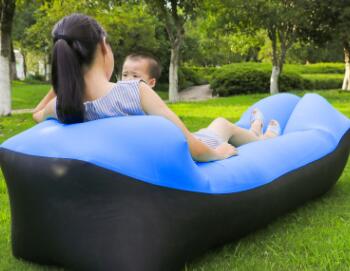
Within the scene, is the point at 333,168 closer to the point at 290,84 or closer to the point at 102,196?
the point at 102,196

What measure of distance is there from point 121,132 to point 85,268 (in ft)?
2.24

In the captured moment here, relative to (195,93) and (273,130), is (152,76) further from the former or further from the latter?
(195,93)

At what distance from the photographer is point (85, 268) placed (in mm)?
2510

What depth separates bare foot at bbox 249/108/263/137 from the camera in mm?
4544

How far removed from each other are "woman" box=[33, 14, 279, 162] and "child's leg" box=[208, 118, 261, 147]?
84cm

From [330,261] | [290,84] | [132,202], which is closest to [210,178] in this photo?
[132,202]

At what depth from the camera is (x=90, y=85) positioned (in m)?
2.68

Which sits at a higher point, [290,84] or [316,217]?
[316,217]

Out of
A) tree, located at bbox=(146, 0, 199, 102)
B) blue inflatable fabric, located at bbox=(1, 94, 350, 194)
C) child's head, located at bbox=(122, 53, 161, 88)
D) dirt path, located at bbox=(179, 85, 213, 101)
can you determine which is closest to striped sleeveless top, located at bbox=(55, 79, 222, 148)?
blue inflatable fabric, located at bbox=(1, 94, 350, 194)

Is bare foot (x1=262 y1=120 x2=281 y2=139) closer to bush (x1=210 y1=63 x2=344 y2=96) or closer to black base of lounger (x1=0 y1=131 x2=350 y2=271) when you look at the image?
black base of lounger (x1=0 y1=131 x2=350 y2=271)

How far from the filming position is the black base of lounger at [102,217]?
7.86 feet

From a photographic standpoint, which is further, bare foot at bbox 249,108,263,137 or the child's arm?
bare foot at bbox 249,108,263,137

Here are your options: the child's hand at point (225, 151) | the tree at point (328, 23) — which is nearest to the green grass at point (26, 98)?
the tree at point (328, 23)

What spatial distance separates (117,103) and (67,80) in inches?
12.4
